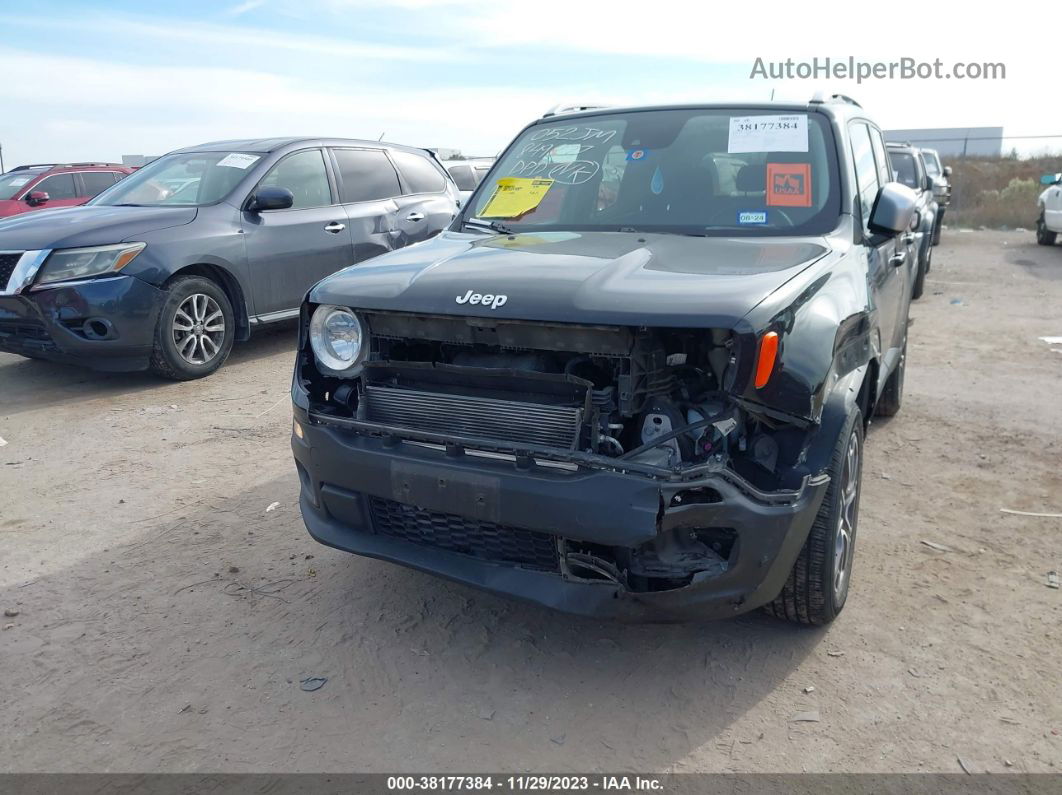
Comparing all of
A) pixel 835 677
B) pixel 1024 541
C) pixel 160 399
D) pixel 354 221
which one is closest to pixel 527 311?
pixel 835 677

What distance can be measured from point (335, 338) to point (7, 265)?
4.42 m

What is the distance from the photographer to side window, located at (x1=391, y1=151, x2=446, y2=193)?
869 cm

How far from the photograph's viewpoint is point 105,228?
251 inches

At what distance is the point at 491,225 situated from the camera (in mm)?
3994

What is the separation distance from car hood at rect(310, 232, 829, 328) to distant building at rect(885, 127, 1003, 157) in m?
24.6

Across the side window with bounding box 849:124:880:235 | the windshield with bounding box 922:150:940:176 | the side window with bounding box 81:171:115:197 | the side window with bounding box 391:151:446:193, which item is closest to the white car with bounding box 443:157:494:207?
the side window with bounding box 391:151:446:193

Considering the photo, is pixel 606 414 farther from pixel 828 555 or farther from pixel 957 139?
pixel 957 139

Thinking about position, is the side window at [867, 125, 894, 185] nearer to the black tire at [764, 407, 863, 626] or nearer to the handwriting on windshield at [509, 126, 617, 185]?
the handwriting on windshield at [509, 126, 617, 185]

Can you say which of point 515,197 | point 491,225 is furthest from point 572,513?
point 515,197

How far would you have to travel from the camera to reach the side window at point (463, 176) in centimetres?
1295

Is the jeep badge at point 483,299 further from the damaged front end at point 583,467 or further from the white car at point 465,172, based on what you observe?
the white car at point 465,172

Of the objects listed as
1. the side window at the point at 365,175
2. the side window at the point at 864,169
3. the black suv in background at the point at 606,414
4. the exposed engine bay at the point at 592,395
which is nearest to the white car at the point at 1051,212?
the side window at the point at 365,175

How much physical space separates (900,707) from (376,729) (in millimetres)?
1614

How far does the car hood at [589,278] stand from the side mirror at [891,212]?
0.50 meters
